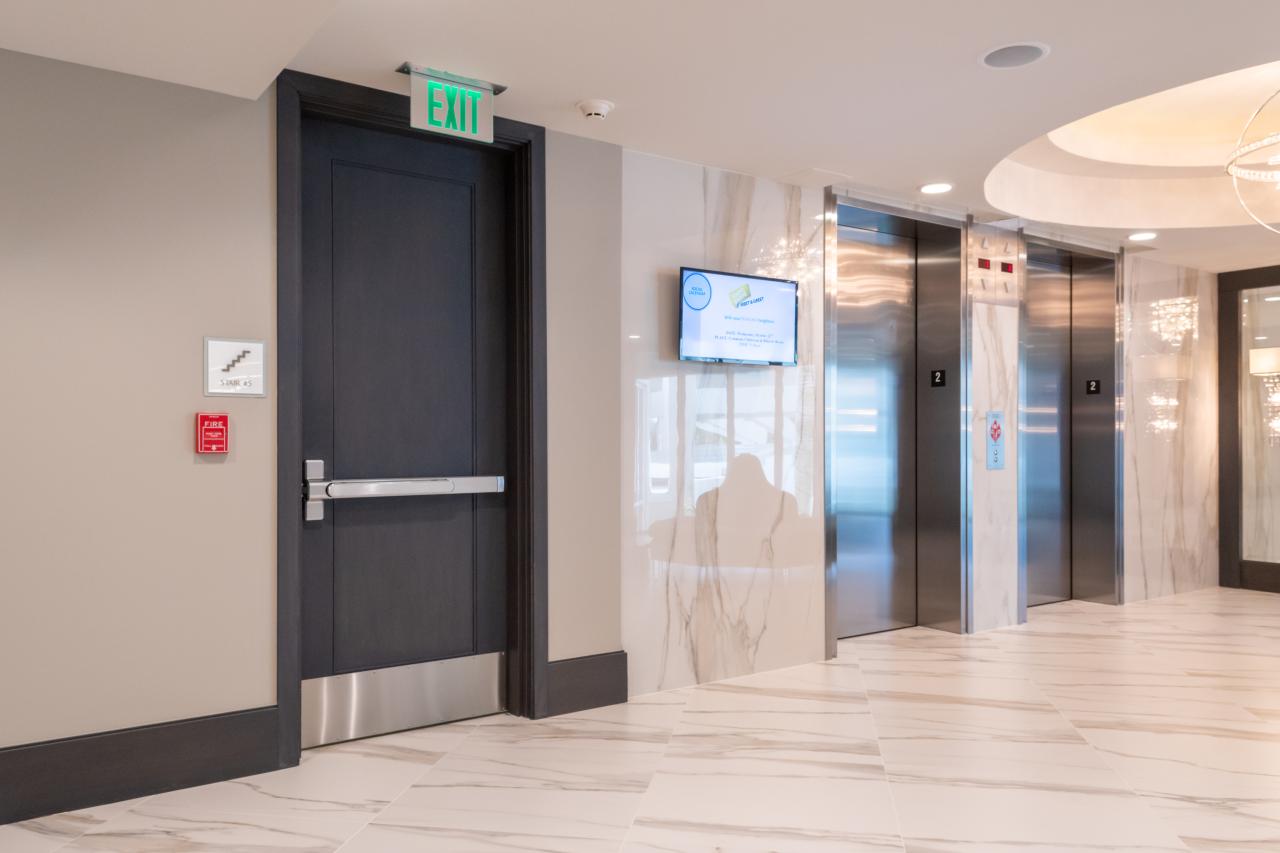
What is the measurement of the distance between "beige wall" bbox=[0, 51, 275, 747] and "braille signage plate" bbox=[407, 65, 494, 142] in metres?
0.57

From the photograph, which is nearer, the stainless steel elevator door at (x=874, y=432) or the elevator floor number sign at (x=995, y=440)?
the stainless steel elevator door at (x=874, y=432)

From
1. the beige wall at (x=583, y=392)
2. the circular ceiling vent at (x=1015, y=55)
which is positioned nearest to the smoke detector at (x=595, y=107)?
the beige wall at (x=583, y=392)

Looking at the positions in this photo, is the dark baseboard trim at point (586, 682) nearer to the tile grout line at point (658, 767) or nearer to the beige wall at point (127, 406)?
the tile grout line at point (658, 767)

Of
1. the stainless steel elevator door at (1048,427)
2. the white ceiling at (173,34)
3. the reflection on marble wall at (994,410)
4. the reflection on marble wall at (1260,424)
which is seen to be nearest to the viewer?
the white ceiling at (173,34)

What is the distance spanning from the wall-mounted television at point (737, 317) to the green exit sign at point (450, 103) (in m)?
1.24

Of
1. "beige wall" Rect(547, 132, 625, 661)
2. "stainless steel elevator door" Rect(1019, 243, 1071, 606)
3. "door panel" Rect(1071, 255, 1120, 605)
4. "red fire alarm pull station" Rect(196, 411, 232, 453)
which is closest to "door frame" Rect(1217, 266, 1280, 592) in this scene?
"door panel" Rect(1071, 255, 1120, 605)

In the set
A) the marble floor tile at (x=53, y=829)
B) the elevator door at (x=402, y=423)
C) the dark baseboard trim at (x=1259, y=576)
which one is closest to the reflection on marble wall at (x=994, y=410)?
the dark baseboard trim at (x=1259, y=576)

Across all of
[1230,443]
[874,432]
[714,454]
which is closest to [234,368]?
[714,454]

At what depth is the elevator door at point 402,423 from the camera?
3.57 m

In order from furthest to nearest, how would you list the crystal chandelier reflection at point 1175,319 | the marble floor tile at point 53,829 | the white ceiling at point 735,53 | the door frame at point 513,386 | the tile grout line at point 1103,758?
the crystal chandelier reflection at point 1175,319 → the door frame at point 513,386 → the tile grout line at point 1103,758 → the white ceiling at point 735,53 → the marble floor tile at point 53,829

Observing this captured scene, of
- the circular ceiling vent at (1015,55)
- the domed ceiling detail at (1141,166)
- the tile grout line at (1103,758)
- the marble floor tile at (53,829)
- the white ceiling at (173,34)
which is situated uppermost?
the domed ceiling detail at (1141,166)

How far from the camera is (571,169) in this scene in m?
4.01

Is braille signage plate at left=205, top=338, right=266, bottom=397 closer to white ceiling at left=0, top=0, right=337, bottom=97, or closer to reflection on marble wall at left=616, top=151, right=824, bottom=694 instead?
white ceiling at left=0, top=0, right=337, bottom=97

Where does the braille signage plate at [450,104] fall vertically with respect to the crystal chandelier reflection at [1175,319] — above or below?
above
